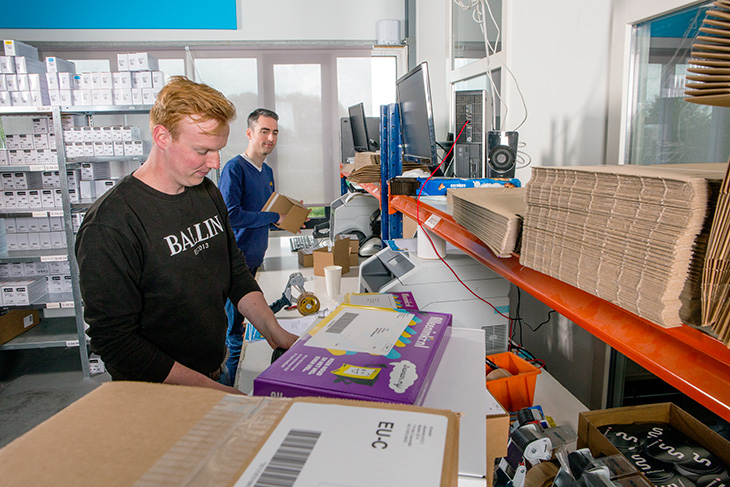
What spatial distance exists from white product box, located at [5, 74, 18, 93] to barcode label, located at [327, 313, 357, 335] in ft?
12.8

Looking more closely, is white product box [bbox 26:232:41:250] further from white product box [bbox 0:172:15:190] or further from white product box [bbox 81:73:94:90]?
white product box [bbox 81:73:94:90]

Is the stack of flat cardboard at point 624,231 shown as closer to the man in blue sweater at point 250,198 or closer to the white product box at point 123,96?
the man in blue sweater at point 250,198

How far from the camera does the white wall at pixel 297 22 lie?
5.18m

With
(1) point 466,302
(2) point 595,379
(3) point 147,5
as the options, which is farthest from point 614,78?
(3) point 147,5

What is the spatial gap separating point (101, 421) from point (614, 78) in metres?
2.21

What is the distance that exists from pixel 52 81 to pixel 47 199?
3.03 feet

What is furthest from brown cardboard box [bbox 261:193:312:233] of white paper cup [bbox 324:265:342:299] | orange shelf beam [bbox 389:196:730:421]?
orange shelf beam [bbox 389:196:730:421]

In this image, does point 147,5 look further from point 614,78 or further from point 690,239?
point 690,239

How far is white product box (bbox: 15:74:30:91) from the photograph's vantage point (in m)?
3.55

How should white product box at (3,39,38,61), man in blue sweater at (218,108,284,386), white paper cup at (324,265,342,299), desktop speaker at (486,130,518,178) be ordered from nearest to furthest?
1. desktop speaker at (486,130,518,178)
2. white paper cup at (324,265,342,299)
3. man in blue sweater at (218,108,284,386)
4. white product box at (3,39,38,61)

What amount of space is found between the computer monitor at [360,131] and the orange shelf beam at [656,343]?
11.6ft

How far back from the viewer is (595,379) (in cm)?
210

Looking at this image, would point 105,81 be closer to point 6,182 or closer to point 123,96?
point 123,96

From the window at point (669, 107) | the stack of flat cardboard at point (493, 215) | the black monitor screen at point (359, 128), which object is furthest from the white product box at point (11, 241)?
the window at point (669, 107)
